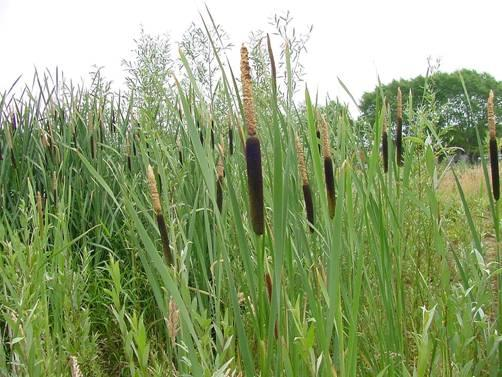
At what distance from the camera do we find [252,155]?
0.65m

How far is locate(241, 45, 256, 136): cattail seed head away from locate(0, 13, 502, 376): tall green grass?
8 cm

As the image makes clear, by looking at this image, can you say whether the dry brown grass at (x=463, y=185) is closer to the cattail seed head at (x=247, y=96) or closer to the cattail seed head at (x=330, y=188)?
the cattail seed head at (x=330, y=188)

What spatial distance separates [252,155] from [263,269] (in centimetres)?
19

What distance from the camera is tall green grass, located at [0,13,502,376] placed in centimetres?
79

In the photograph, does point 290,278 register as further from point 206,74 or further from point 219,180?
point 206,74

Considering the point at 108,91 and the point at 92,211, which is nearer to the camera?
the point at 92,211

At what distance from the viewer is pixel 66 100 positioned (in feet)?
11.4

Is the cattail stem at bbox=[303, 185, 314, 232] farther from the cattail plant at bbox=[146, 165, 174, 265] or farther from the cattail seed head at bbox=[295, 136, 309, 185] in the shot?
the cattail plant at bbox=[146, 165, 174, 265]

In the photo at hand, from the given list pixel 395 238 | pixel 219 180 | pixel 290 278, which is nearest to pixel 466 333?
pixel 395 238

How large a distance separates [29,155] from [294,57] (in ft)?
5.12

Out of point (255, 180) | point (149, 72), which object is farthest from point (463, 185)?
point (255, 180)

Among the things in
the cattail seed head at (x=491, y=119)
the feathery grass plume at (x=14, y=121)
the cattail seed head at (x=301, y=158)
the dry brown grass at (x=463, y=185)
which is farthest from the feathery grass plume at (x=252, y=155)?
the feathery grass plume at (x=14, y=121)

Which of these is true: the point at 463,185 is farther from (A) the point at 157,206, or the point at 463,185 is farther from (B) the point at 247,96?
(B) the point at 247,96

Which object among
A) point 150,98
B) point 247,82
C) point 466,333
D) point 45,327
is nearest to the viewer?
point 247,82
